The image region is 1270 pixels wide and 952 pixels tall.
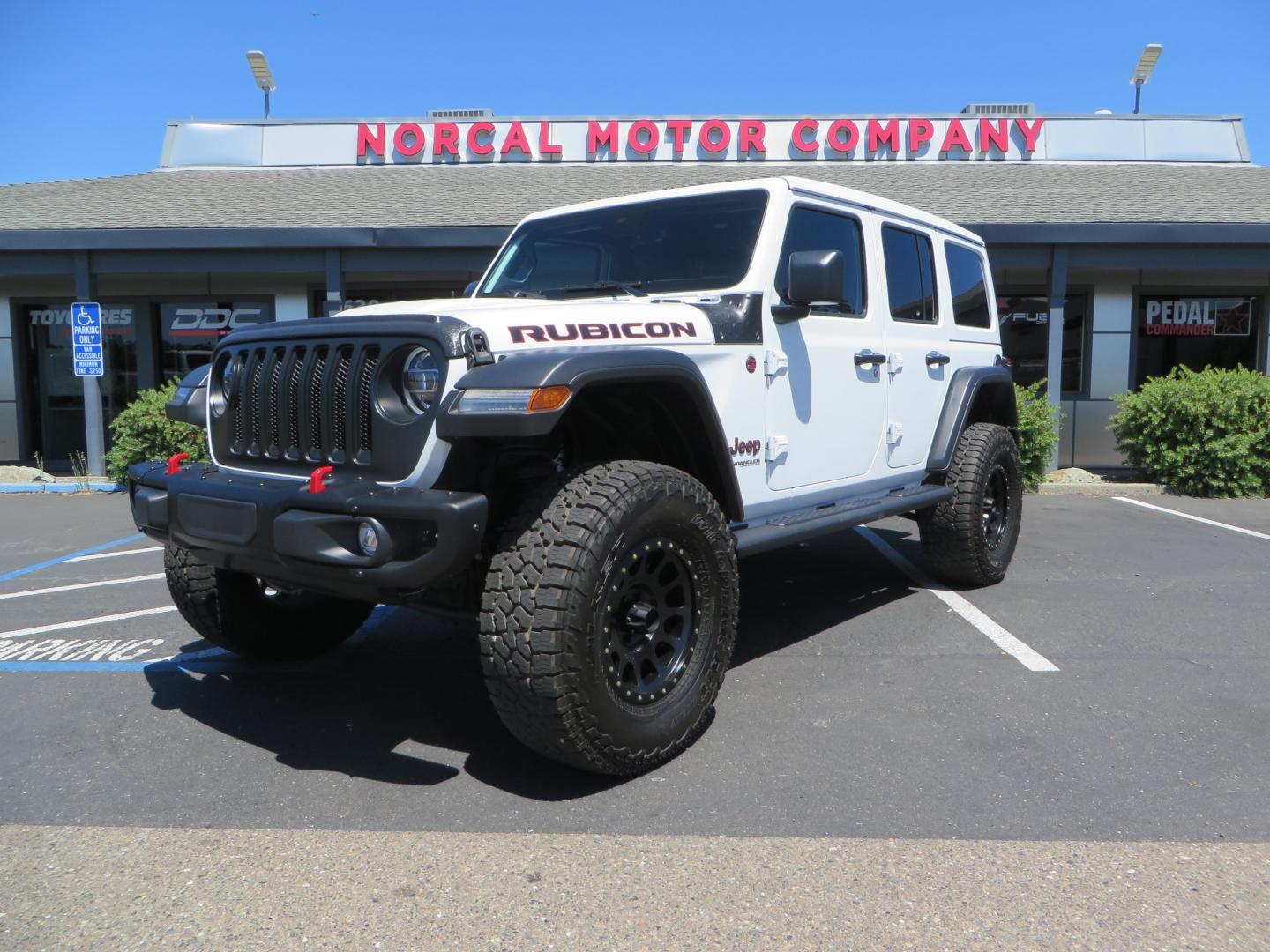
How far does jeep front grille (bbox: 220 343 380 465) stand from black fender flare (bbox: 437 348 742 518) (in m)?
0.36

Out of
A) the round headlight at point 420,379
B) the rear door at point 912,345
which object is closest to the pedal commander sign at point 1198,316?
the rear door at point 912,345

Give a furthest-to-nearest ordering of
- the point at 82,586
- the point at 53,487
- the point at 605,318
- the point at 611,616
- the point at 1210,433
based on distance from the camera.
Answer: the point at 53,487 → the point at 1210,433 → the point at 82,586 → the point at 605,318 → the point at 611,616

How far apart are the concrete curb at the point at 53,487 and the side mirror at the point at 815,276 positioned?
10.4 meters

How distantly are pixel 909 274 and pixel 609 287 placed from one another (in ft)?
6.60

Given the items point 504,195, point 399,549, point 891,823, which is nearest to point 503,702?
point 399,549

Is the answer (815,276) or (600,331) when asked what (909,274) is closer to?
(815,276)

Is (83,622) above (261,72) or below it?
below

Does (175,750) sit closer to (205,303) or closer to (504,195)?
(504,195)

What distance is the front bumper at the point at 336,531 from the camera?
2730 mm

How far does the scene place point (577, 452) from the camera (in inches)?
142

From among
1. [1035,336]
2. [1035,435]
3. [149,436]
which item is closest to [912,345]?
[1035,435]

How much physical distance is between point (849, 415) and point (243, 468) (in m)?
2.64

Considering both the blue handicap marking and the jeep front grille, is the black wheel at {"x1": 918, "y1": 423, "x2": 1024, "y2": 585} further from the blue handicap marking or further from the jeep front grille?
the blue handicap marking

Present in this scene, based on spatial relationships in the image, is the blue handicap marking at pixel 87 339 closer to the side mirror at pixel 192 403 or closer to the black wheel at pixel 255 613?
the black wheel at pixel 255 613
